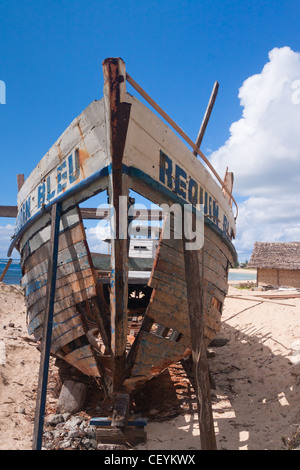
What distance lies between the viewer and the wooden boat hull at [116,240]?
3391mm

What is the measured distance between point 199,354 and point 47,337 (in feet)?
5.37

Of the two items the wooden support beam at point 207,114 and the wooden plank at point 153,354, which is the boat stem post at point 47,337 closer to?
the wooden plank at point 153,354

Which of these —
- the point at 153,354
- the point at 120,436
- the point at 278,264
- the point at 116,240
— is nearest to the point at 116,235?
the point at 116,240

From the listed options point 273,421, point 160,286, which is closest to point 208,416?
point 160,286

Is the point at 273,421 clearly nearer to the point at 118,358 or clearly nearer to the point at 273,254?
the point at 118,358

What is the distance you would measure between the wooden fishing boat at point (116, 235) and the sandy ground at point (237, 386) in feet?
3.55

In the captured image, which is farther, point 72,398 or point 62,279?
point 72,398

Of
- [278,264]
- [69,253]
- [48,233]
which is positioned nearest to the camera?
[69,253]

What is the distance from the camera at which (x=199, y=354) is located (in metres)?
3.47

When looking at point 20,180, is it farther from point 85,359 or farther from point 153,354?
point 153,354

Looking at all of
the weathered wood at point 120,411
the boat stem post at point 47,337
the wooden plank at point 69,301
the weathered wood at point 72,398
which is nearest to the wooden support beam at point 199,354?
the weathered wood at point 120,411

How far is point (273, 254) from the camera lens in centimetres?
2088

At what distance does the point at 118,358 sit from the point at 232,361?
421 cm

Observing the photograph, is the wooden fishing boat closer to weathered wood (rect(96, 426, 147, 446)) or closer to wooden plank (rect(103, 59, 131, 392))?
wooden plank (rect(103, 59, 131, 392))
